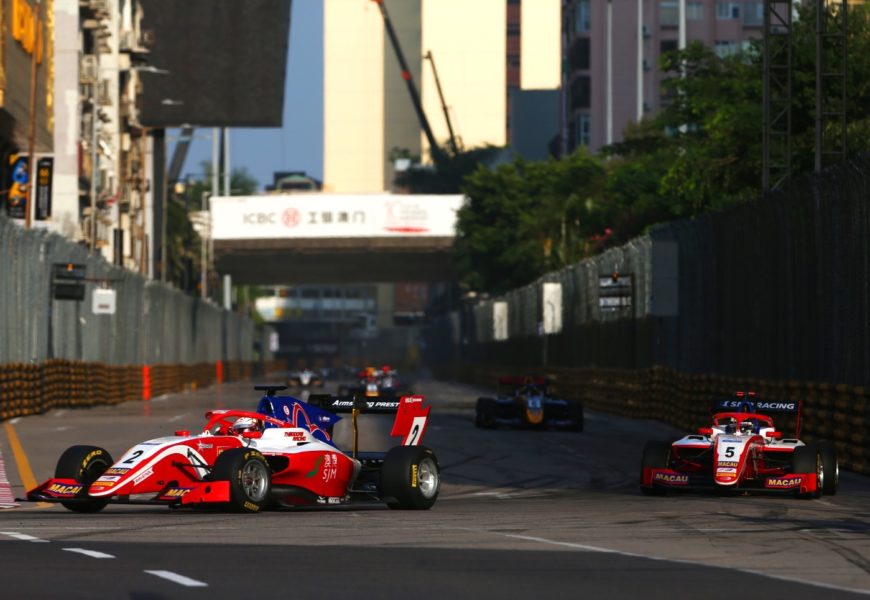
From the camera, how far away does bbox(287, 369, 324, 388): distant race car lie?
339 ft

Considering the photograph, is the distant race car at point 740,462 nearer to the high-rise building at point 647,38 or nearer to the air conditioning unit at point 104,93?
the air conditioning unit at point 104,93

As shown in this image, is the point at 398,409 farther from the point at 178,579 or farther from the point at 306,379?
the point at 306,379

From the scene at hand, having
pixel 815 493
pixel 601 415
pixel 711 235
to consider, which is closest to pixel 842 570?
pixel 815 493

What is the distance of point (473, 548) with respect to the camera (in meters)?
13.8

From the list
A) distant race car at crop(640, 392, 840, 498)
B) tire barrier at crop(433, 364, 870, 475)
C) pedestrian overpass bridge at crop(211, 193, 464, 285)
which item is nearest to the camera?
distant race car at crop(640, 392, 840, 498)

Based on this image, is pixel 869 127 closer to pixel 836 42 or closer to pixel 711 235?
pixel 836 42

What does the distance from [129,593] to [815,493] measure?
12.0 metres

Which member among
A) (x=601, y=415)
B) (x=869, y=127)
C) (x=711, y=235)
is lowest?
(x=601, y=415)

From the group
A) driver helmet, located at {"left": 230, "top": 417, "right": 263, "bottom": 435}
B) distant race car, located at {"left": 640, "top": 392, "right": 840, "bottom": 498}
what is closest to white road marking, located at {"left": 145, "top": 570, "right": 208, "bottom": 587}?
driver helmet, located at {"left": 230, "top": 417, "right": 263, "bottom": 435}

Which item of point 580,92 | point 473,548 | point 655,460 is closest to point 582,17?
point 580,92

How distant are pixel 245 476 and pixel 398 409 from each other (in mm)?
2466

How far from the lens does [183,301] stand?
89062 mm

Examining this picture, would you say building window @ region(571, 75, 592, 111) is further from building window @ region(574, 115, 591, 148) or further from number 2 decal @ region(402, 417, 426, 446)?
number 2 decal @ region(402, 417, 426, 446)

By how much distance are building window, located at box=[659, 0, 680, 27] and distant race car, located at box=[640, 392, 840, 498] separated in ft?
389
